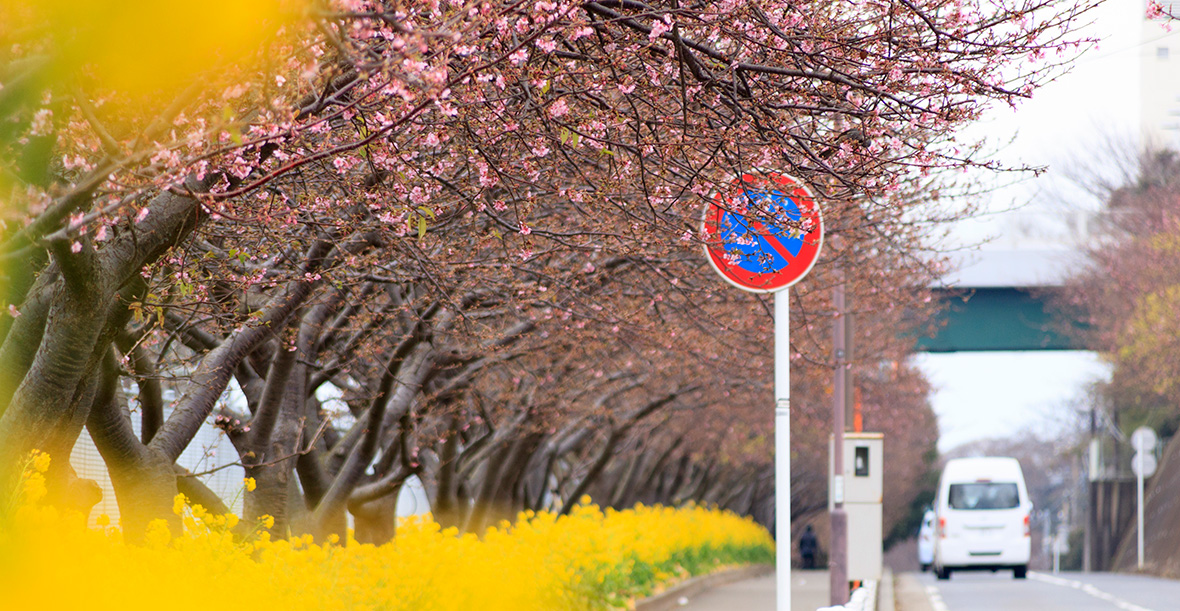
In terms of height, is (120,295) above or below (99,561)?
above

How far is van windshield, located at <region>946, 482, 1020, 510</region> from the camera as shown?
88.2 ft

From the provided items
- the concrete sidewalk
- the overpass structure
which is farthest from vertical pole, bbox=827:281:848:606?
the overpass structure

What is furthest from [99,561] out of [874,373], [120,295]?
[874,373]

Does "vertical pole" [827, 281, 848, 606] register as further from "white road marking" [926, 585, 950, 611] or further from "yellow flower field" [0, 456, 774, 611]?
"white road marking" [926, 585, 950, 611]

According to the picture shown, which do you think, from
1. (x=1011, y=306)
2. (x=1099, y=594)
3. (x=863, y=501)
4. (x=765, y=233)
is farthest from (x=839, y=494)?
(x=1011, y=306)

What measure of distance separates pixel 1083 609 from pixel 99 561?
14.1 meters

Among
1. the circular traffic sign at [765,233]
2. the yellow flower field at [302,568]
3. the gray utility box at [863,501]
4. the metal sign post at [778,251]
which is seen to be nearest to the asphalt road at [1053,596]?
the gray utility box at [863,501]

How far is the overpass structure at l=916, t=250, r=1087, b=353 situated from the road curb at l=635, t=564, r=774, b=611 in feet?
26.1

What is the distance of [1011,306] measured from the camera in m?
33.1

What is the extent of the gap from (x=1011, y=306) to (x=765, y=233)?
28.7 metres

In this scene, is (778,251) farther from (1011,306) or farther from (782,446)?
(1011,306)

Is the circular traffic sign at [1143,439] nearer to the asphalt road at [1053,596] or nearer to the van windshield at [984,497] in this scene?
the van windshield at [984,497]

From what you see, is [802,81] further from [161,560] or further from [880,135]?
[161,560]

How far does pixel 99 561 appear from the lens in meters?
4.16
